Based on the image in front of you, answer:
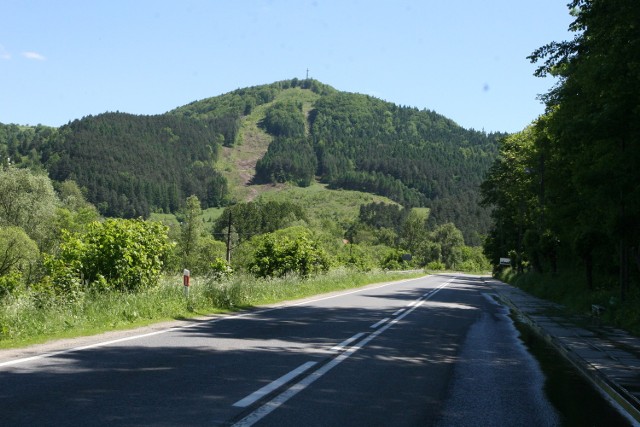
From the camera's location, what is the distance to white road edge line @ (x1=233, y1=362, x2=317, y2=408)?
6.29m

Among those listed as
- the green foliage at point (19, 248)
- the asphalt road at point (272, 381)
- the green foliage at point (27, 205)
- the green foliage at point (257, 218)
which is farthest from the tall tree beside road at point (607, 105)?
the green foliage at point (257, 218)

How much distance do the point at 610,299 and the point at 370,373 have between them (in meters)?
13.6

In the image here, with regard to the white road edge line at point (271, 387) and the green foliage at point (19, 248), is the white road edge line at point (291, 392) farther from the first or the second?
the green foliage at point (19, 248)

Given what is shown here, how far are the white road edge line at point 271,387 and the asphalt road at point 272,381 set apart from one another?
2cm

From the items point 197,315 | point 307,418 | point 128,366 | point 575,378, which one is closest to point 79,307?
point 197,315

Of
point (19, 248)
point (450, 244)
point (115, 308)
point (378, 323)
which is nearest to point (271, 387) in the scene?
point (115, 308)

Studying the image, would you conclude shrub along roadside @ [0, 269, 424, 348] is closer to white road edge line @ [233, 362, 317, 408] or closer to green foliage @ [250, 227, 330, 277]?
→ white road edge line @ [233, 362, 317, 408]

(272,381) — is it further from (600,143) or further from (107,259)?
(600,143)

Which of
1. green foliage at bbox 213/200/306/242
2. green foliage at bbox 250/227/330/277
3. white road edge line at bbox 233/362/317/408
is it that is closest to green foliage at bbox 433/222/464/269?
green foliage at bbox 213/200/306/242

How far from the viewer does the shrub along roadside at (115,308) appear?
35.7 feet

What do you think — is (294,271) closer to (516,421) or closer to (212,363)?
(212,363)

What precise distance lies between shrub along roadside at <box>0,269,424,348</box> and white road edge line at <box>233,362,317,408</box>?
14.6ft

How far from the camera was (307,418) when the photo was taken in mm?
5820

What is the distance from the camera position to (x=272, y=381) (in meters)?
7.48
